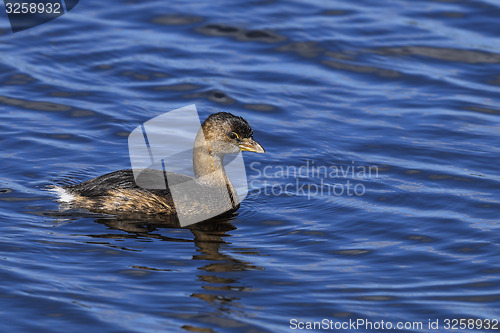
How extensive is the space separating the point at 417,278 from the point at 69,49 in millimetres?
8411

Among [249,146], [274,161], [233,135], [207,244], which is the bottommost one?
[207,244]

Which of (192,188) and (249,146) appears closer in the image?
(192,188)

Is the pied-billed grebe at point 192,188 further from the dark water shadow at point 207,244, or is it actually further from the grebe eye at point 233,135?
the dark water shadow at point 207,244

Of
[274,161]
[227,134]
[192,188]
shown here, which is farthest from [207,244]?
[274,161]

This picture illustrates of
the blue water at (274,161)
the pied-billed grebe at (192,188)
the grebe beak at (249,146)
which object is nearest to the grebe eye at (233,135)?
the pied-billed grebe at (192,188)

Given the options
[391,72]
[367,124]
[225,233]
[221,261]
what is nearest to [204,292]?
[221,261]

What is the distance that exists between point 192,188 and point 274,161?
1761 millimetres

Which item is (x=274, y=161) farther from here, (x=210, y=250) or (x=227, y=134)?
(x=210, y=250)

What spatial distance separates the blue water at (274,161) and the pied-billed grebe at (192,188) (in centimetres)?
22

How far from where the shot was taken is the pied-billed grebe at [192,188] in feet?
28.4

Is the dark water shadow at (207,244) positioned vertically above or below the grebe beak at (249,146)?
below

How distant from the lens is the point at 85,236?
8.05m

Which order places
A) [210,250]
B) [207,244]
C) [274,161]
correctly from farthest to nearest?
[274,161] < [207,244] < [210,250]

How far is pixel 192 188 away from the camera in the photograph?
29.2 feet
